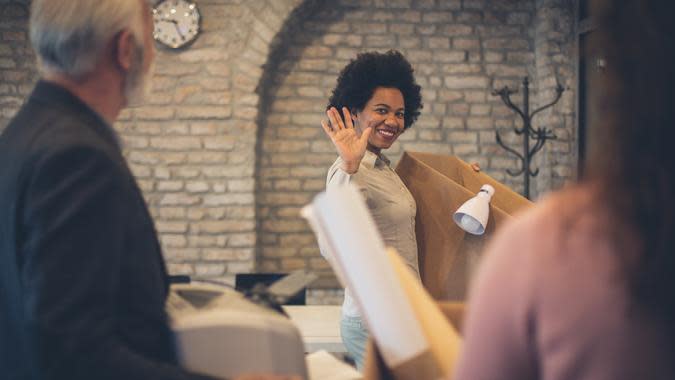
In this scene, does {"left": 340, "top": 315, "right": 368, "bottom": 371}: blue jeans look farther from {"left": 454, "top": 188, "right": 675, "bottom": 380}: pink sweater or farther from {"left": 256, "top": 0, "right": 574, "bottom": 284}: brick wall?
{"left": 256, "top": 0, "right": 574, "bottom": 284}: brick wall

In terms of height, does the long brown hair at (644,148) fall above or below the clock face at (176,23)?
below

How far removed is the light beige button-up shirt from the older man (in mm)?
1239

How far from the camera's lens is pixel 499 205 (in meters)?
2.16

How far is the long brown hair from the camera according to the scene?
512 millimetres

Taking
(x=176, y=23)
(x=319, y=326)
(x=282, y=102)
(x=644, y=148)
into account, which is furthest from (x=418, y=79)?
(x=644, y=148)

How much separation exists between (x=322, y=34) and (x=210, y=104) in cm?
91

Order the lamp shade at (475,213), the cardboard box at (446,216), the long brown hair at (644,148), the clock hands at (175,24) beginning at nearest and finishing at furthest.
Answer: the long brown hair at (644,148) → the lamp shade at (475,213) → the cardboard box at (446,216) → the clock hands at (175,24)

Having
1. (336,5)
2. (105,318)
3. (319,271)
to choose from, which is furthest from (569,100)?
(105,318)

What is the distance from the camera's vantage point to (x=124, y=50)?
1085mm

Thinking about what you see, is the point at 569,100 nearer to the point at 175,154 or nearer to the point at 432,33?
the point at 432,33

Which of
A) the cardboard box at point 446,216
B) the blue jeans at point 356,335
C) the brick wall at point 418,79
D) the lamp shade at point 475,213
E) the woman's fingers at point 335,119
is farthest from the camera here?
the brick wall at point 418,79

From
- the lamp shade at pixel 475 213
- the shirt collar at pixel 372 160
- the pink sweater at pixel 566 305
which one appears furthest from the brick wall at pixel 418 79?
the pink sweater at pixel 566 305

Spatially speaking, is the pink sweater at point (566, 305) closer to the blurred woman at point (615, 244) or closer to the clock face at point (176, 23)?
the blurred woman at point (615, 244)

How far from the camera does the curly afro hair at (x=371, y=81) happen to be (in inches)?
105
